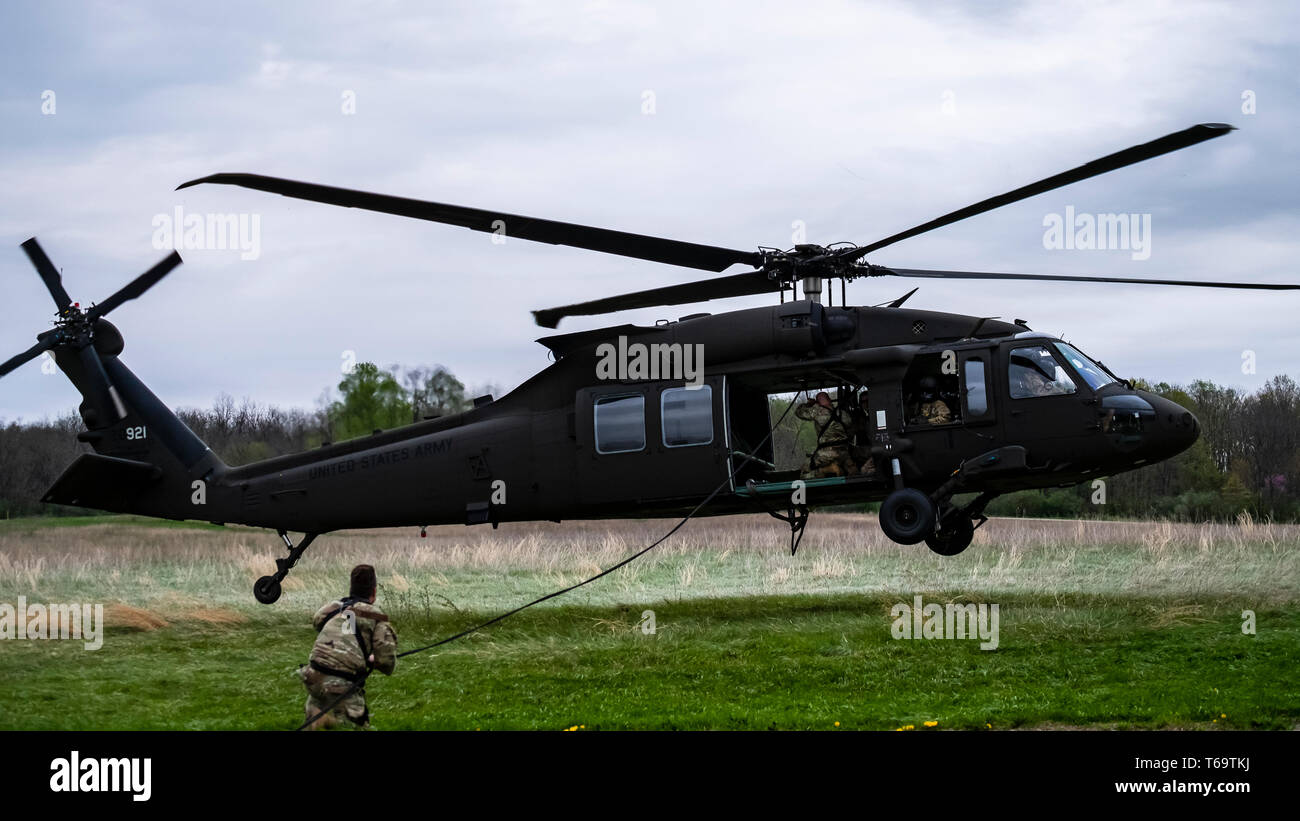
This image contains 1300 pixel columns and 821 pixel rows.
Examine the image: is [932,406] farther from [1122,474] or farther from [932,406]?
[1122,474]

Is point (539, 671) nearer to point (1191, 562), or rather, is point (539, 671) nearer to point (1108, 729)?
point (1108, 729)

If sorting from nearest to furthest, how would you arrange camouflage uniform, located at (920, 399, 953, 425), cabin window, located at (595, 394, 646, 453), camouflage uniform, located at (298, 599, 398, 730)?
camouflage uniform, located at (298, 599, 398, 730) → camouflage uniform, located at (920, 399, 953, 425) → cabin window, located at (595, 394, 646, 453)

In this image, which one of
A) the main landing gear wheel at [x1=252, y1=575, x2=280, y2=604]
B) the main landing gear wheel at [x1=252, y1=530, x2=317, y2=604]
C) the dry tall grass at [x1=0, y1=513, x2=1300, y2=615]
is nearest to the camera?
the main landing gear wheel at [x1=252, y1=530, x2=317, y2=604]

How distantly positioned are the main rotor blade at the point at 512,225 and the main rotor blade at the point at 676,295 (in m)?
0.65

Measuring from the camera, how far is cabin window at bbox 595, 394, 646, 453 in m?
16.2

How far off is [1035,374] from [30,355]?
562 inches

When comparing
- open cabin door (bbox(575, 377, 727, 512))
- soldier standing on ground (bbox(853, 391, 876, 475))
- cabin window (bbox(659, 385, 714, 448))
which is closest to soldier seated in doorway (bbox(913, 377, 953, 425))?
soldier standing on ground (bbox(853, 391, 876, 475))

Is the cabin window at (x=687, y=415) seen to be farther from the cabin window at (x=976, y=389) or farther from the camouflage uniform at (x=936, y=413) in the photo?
the cabin window at (x=976, y=389)

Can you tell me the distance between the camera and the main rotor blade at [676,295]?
616 inches

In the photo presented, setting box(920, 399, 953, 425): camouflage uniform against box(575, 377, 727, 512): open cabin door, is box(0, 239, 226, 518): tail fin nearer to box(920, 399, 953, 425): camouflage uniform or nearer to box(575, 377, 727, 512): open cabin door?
box(575, 377, 727, 512): open cabin door

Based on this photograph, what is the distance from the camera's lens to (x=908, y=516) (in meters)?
14.8

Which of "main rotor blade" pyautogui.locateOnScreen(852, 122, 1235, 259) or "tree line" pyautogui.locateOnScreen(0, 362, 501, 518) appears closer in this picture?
"main rotor blade" pyautogui.locateOnScreen(852, 122, 1235, 259)

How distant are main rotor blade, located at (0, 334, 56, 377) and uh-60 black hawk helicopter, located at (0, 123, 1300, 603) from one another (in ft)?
0.16
